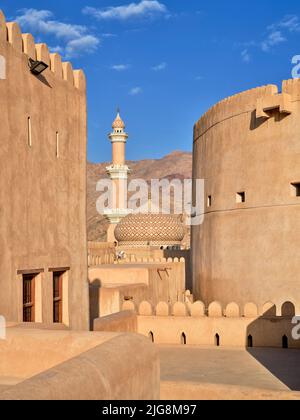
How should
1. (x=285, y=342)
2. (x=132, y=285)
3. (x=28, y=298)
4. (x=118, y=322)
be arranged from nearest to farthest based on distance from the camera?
(x=28, y=298) → (x=118, y=322) → (x=285, y=342) → (x=132, y=285)

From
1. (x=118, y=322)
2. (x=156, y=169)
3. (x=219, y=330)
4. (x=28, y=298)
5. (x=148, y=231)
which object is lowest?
(x=219, y=330)

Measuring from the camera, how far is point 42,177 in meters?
8.72

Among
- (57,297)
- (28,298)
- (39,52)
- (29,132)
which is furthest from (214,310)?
(39,52)

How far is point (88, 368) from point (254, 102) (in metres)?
10.9

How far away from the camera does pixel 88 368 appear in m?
4.36

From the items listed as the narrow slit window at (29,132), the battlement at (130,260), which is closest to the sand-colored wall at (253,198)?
the battlement at (130,260)

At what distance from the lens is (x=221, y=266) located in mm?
15297

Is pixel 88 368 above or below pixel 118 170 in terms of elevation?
below

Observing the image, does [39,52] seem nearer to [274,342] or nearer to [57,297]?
[57,297]

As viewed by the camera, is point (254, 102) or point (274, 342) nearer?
point (274, 342)

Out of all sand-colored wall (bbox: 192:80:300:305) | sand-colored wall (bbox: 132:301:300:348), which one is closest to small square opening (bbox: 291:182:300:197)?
sand-colored wall (bbox: 192:80:300:305)

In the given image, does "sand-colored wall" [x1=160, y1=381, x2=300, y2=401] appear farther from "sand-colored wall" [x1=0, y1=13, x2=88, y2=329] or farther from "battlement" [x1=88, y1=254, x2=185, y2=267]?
"battlement" [x1=88, y1=254, x2=185, y2=267]

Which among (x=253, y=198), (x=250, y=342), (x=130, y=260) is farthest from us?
(x=130, y=260)

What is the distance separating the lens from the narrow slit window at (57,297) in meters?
9.19
